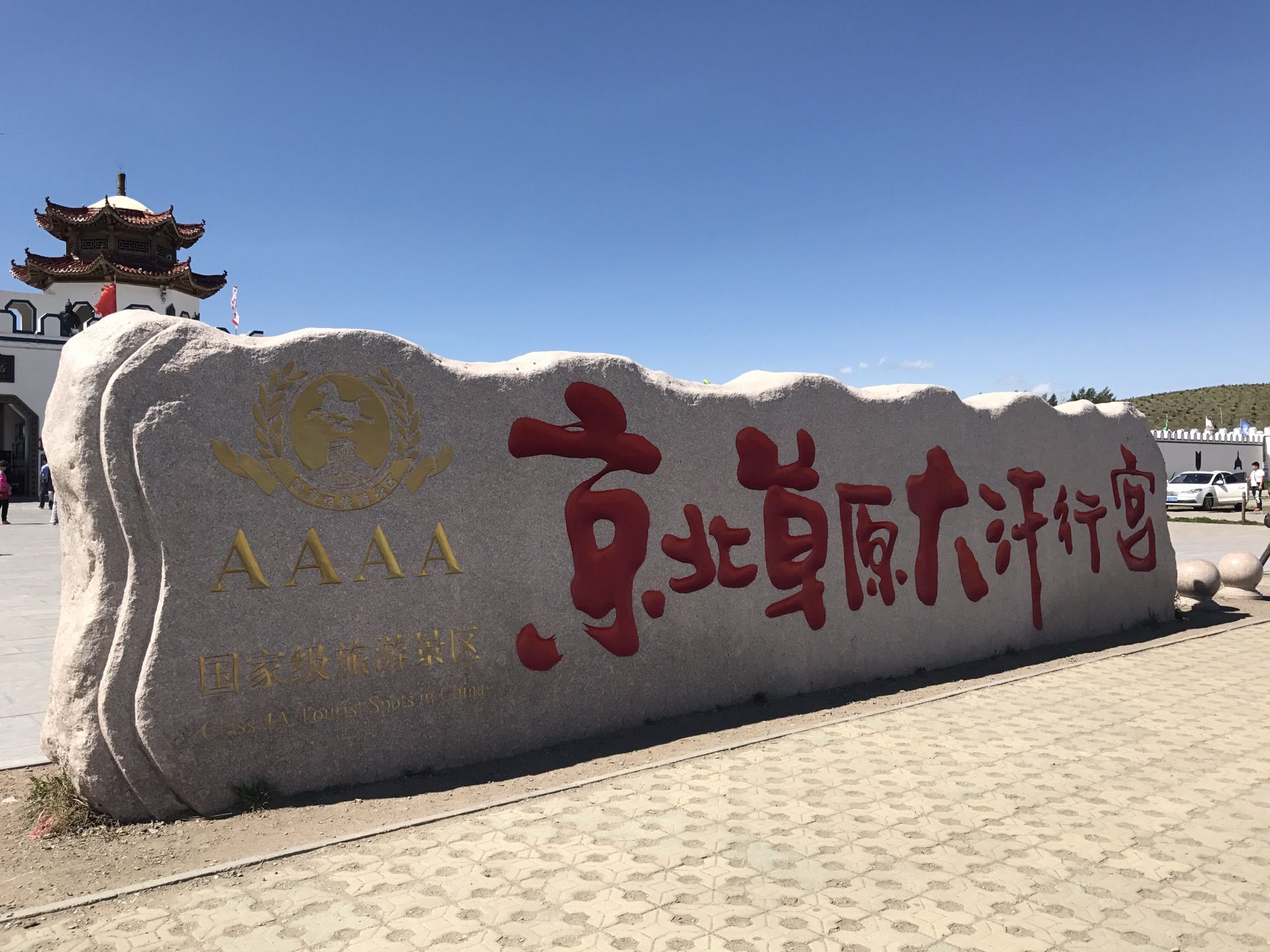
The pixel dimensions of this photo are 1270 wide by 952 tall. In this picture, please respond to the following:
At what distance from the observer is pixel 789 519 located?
7113 mm

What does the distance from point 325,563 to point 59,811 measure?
5.61 feet

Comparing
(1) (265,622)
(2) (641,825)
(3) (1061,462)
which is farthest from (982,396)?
(1) (265,622)

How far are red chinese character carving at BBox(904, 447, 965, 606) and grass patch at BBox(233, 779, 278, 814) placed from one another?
556cm

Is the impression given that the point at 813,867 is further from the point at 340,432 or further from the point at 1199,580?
the point at 1199,580

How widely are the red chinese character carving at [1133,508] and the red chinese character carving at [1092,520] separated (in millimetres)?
377

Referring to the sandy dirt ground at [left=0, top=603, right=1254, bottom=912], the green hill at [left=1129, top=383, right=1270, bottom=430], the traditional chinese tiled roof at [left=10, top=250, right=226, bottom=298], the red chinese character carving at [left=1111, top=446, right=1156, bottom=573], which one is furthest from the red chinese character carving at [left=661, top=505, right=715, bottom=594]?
the green hill at [left=1129, top=383, right=1270, bottom=430]

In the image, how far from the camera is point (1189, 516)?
2739cm

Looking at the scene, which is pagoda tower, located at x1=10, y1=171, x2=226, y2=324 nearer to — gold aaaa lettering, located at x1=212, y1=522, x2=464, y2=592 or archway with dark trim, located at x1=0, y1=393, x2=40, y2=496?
archway with dark trim, located at x1=0, y1=393, x2=40, y2=496

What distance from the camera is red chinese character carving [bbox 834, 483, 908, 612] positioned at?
747cm

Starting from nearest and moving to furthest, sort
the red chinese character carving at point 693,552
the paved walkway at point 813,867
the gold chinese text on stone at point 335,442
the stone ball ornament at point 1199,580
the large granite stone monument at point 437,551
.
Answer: the paved walkway at point 813,867, the large granite stone monument at point 437,551, the gold chinese text on stone at point 335,442, the red chinese character carving at point 693,552, the stone ball ornament at point 1199,580

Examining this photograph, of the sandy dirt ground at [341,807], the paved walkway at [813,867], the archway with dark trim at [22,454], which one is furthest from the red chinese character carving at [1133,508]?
the archway with dark trim at [22,454]

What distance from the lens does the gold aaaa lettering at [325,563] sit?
4.68 m

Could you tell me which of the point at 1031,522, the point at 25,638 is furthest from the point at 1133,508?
the point at 25,638

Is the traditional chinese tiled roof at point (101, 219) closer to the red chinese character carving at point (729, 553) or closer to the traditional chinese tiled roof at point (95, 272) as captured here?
the traditional chinese tiled roof at point (95, 272)
